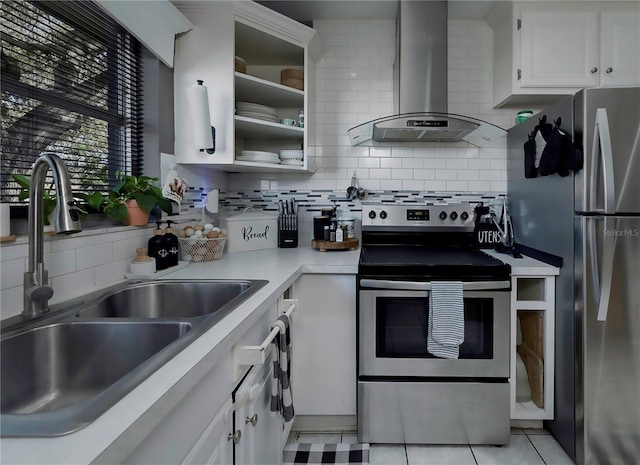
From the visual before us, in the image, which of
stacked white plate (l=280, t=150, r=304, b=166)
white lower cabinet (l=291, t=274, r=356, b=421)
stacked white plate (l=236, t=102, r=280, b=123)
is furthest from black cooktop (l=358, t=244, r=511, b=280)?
stacked white plate (l=236, t=102, r=280, b=123)

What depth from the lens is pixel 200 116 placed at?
1.81 m

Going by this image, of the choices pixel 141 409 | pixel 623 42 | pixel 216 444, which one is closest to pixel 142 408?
pixel 141 409

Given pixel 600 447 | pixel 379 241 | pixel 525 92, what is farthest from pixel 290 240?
pixel 600 447

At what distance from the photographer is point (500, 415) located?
1.76 m

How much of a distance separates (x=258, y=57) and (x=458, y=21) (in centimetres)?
138

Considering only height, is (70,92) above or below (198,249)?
above

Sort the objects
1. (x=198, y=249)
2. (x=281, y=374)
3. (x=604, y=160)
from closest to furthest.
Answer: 1. (x=281, y=374)
2. (x=604, y=160)
3. (x=198, y=249)

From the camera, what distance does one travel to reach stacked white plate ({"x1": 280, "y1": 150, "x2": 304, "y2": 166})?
2293mm

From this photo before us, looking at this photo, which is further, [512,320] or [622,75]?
[622,75]

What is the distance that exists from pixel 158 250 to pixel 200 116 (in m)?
0.69

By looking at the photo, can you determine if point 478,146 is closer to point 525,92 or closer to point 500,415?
point 525,92

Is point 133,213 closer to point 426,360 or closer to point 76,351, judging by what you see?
point 76,351

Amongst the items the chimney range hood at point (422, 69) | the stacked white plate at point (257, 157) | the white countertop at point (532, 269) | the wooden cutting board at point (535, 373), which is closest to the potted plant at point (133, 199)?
the stacked white plate at point (257, 157)

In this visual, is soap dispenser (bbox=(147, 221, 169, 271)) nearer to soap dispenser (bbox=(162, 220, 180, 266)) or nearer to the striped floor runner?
soap dispenser (bbox=(162, 220, 180, 266))
